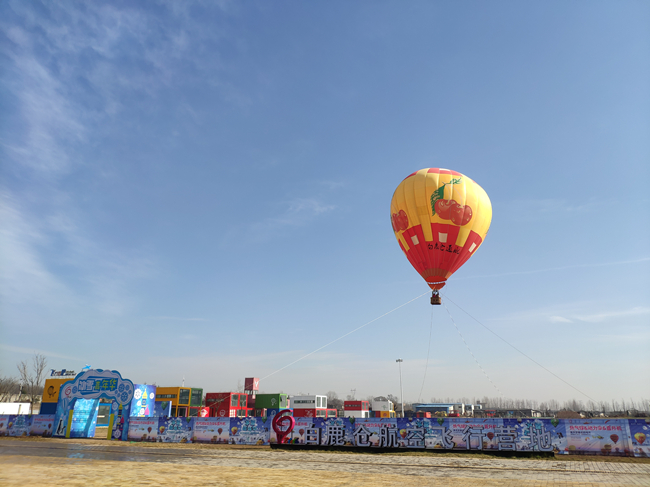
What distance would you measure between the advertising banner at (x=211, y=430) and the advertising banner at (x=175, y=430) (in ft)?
2.20

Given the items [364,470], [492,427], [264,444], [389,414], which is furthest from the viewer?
[389,414]

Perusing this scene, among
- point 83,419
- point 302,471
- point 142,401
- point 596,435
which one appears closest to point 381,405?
point 142,401

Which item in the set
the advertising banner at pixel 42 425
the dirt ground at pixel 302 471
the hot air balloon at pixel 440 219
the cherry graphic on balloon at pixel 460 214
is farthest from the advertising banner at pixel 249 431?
the cherry graphic on balloon at pixel 460 214

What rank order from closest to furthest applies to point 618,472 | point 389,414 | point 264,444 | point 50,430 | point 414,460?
point 618,472
point 414,460
point 264,444
point 50,430
point 389,414

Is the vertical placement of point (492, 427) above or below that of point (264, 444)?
above

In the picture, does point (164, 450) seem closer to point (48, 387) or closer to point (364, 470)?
point (364, 470)

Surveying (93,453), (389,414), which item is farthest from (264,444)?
(389,414)

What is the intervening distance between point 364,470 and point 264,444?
14.3 meters

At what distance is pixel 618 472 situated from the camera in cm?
1994

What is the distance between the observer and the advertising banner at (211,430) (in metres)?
34.8

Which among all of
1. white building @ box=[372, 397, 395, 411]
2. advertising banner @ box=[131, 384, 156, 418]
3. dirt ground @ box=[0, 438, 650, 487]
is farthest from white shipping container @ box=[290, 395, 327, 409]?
dirt ground @ box=[0, 438, 650, 487]

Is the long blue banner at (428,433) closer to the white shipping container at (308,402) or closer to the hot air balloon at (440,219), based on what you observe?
the hot air balloon at (440,219)

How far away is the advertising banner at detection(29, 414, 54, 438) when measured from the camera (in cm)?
4134

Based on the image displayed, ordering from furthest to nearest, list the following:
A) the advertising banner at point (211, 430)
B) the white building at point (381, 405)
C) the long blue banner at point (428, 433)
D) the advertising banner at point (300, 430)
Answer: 1. the white building at point (381, 405)
2. the advertising banner at point (211, 430)
3. the advertising banner at point (300, 430)
4. the long blue banner at point (428, 433)
